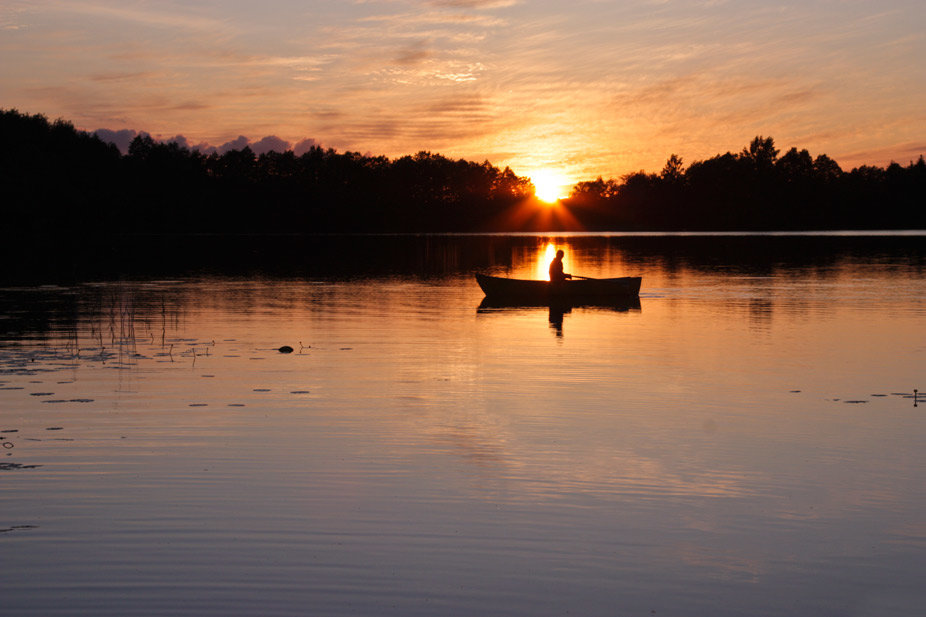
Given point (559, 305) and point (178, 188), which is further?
point (178, 188)

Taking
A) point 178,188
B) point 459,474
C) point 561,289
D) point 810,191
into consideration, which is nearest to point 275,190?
point 178,188

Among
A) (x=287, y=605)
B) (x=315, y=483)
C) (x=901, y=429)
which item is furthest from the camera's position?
(x=901, y=429)

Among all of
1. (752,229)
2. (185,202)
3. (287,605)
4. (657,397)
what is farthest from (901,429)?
(752,229)

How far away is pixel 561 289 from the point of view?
1544 inches

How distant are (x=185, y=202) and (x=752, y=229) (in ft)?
357

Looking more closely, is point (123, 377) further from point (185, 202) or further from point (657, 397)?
point (185, 202)

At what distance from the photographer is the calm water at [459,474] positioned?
8180mm

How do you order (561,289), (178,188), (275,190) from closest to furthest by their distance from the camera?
1. (561,289)
2. (178,188)
3. (275,190)

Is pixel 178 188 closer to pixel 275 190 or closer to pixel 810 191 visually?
pixel 275 190

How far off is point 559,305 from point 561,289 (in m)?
0.78

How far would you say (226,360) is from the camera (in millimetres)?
21859

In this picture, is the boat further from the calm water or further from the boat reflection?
the calm water

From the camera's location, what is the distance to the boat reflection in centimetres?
3709

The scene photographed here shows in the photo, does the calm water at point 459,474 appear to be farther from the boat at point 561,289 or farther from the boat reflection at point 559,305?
the boat at point 561,289
